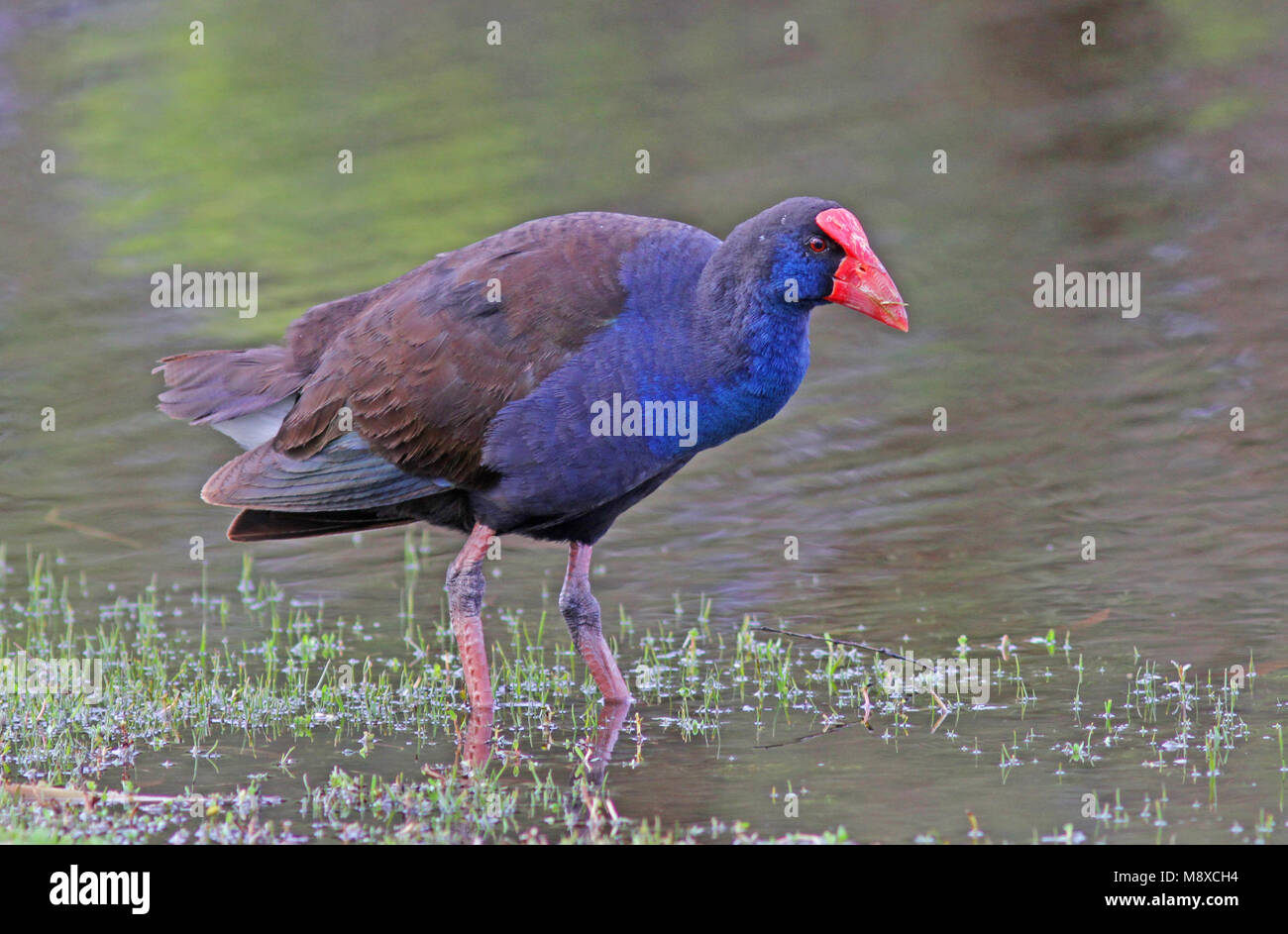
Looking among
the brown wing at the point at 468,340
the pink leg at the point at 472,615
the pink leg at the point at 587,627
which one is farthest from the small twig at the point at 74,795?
the pink leg at the point at 587,627

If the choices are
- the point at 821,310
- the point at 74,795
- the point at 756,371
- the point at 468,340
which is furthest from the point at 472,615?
the point at 821,310

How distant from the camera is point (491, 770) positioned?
20.0 feet

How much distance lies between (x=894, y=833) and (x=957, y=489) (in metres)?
3.99

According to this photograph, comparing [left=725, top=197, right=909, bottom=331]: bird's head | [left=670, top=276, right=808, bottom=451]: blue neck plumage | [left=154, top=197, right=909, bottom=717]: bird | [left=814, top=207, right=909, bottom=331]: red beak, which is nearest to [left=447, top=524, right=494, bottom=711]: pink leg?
[left=154, top=197, right=909, bottom=717]: bird

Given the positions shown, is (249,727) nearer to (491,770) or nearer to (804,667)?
(491,770)

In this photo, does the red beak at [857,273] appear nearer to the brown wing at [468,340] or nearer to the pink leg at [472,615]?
the brown wing at [468,340]

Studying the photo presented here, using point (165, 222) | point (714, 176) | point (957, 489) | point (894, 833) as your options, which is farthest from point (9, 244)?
point (894, 833)

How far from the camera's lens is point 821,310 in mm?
12281

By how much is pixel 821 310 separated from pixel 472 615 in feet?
20.0

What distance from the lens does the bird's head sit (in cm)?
601

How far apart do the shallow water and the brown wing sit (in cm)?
113

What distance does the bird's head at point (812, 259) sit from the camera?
6.01 metres

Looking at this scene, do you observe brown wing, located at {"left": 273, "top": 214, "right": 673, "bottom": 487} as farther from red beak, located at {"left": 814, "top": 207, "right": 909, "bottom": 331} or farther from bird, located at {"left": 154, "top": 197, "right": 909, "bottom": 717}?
red beak, located at {"left": 814, "top": 207, "right": 909, "bottom": 331}

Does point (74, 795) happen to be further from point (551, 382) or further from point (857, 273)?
point (857, 273)
